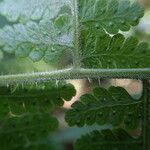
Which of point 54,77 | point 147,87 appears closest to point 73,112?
point 54,77

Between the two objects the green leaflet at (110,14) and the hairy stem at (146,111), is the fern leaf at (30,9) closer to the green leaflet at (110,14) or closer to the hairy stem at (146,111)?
the green leaflet at (110,14)

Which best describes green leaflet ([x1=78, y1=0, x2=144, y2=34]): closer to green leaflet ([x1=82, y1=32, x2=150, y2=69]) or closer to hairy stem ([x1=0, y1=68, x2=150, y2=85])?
green leaflet ([x1=82, y1=32, x2=150, y2=69])

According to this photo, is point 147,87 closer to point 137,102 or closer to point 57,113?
point 137,102

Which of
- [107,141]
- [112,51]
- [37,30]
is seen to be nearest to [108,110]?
[107,141]

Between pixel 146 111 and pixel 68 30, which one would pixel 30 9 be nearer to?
pixel 68 30

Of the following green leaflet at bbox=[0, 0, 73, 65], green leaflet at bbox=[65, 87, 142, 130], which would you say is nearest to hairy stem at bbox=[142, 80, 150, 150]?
green leaflet at bbox=[65, 87, 142, 130]

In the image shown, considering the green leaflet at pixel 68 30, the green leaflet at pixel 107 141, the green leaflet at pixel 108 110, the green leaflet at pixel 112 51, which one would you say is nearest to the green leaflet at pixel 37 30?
the green leaflet at pixel 68 30

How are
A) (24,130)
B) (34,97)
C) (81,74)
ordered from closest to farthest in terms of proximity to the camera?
(81,74) < (34,97) < (24,130)

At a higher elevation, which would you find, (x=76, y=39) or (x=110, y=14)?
(x=110, y=14)

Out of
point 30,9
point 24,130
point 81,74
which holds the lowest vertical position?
point 24,130
